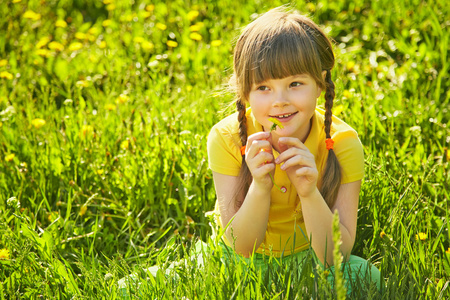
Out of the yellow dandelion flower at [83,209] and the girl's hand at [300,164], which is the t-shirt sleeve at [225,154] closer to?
the girl's hand at [300,164]

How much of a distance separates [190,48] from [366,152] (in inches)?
66.3

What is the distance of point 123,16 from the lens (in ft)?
13.3

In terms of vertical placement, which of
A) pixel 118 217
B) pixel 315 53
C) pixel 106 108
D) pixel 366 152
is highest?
pixel 315 53

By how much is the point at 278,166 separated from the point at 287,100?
0.94 ft

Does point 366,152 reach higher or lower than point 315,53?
lower

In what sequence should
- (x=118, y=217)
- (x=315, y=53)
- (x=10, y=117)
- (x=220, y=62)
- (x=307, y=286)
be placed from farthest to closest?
(x=220, y=62)
(x=10, y=117)
(x=118, y=217)
(x=315, y=53)
(x=307, y=286)

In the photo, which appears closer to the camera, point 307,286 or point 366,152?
point 307,286

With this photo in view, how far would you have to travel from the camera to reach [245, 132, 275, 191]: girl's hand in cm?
163

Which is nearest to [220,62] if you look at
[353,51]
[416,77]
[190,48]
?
[190,48]

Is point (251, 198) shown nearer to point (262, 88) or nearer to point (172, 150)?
point (262, 88)

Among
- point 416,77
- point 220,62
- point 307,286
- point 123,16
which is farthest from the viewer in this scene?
point 123,16

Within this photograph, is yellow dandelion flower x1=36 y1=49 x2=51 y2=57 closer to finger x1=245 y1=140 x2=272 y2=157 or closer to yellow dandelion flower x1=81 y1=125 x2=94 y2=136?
yellow dandelion flower x1=81 y1=125 x2=94 y2=136

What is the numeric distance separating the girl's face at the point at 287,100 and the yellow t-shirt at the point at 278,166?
17 cm

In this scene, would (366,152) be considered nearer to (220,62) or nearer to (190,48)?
(220,62)
